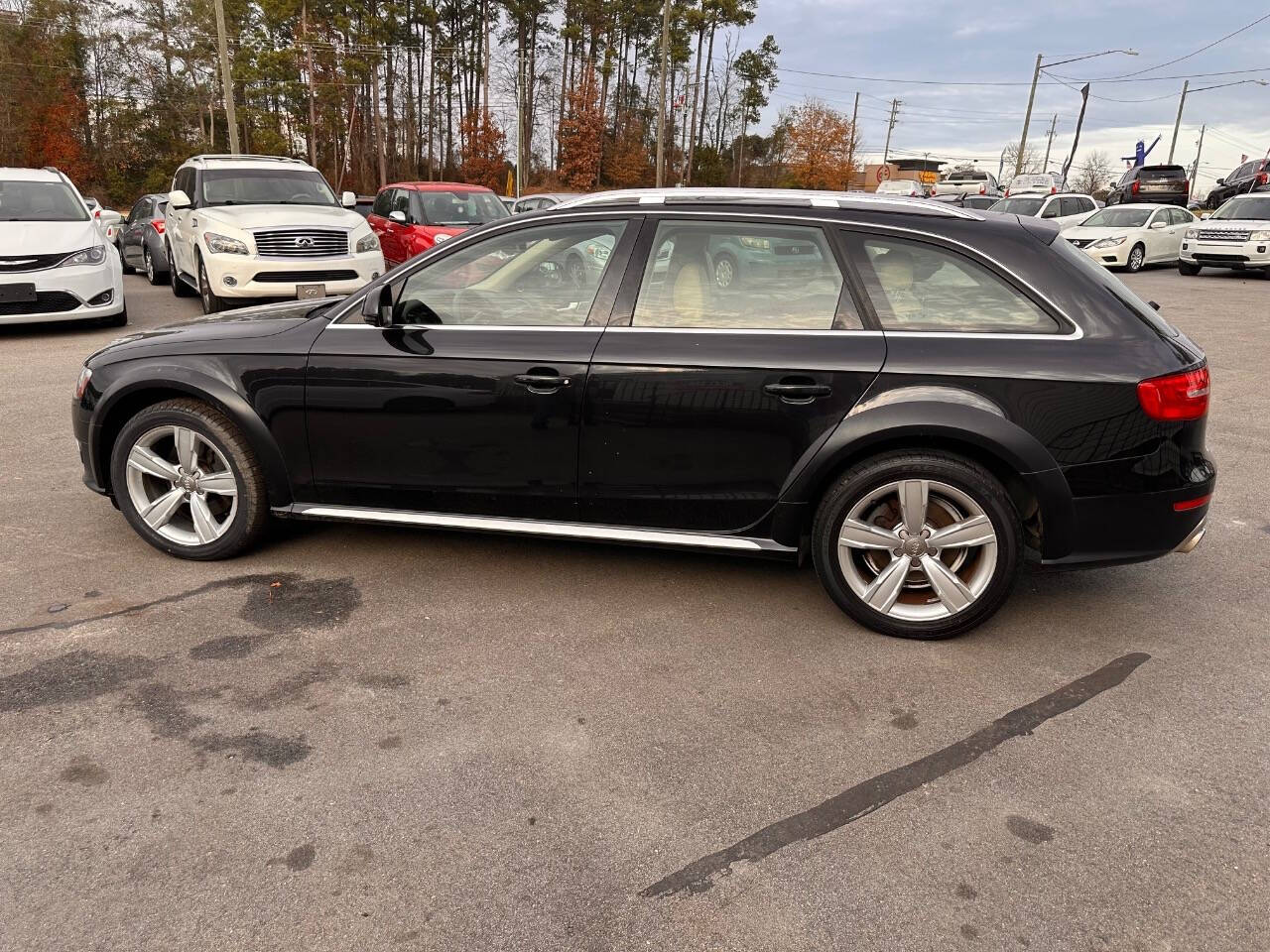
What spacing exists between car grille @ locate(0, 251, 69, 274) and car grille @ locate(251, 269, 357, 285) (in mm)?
2005

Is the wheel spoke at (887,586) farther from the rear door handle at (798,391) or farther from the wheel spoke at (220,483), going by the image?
the wheel spoke at (220,483)

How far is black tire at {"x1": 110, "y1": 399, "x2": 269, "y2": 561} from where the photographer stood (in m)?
4.14

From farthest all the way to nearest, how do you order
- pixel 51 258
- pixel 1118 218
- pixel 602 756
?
1. pixel 1118 218
2. pixel 51 258
3. pixel 602 756

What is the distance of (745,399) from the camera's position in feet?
11.7

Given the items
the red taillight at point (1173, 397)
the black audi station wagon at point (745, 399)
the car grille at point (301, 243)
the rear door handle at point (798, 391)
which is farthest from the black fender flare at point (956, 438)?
the car grille at point (301, 243)

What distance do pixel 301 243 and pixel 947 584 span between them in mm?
9317

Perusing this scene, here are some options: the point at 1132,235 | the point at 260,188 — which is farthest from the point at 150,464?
the point at 1132,235

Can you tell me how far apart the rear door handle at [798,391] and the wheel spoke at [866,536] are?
508 millimetres

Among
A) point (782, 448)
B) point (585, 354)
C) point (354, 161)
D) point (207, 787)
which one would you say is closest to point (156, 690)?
point (207, 787)

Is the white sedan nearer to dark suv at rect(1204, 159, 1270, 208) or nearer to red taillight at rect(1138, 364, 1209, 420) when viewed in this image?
dark suv at rect(1204, 159, 1270, 208)

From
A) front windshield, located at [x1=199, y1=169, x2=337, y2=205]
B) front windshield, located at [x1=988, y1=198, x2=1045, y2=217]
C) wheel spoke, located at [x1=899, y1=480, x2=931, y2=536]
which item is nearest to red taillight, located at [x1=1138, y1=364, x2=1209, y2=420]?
wheel spoke, located at [x1=899, y1=480, x2=931, y2=536]

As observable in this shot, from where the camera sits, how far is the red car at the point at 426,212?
46.4ft

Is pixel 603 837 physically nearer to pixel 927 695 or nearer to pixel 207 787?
pixel 207 787

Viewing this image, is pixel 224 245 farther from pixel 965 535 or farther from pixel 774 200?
pixel 965 535
